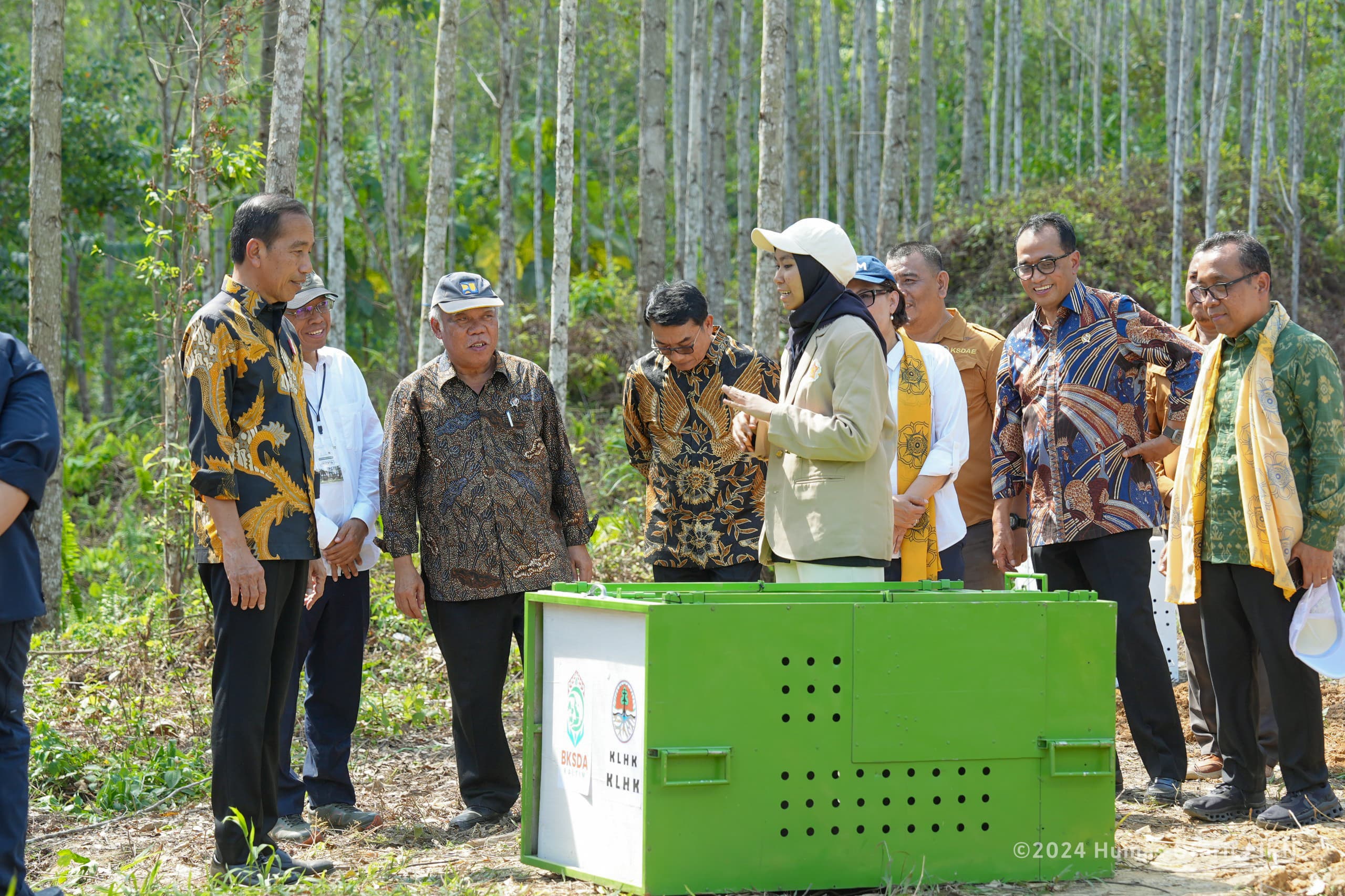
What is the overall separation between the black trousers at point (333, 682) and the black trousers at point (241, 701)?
0.87m

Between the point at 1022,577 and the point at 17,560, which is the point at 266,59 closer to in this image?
the point at 17,560

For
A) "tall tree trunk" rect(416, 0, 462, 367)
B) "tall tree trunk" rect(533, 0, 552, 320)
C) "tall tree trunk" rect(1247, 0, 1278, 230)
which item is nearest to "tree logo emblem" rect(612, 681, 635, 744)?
"tall tree trunk" rect(416, 0, 462, 367)

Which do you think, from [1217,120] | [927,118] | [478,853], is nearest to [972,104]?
[927,118]

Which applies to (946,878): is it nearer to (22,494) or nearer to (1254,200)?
(22,494)

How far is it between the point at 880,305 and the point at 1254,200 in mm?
11111

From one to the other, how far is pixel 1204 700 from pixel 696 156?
822 centimetres

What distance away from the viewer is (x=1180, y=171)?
12.9m

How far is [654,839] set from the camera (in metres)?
3.30

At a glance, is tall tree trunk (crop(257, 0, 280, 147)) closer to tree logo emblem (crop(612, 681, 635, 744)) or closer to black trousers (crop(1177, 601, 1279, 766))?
tree logo emblem (crop(612, 681, 635, 744))

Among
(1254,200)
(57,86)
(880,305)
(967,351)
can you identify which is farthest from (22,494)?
(1254,200)

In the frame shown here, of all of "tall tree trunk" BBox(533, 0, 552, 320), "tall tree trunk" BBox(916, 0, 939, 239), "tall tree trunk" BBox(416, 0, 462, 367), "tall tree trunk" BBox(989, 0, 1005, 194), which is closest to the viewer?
"tall tree trunk" BBox(416, 0, 462, 367)

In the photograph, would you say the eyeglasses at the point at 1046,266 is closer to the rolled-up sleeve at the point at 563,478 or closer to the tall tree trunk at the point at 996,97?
the rolled-up sleeve at the point at 563,478

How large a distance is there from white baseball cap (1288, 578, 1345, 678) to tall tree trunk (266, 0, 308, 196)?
506cm

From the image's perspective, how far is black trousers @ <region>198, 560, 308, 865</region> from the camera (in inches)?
145
